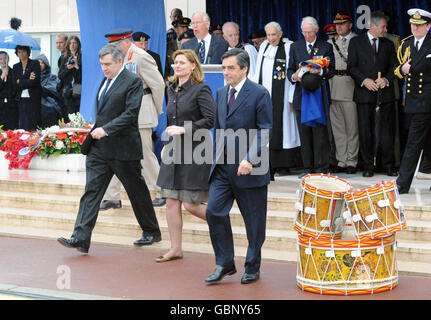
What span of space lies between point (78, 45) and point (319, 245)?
874 centimetres

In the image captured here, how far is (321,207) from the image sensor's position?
22.6ft

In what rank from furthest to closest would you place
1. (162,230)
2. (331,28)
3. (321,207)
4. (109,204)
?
(331,28), (109,204), (162,230), (321,207)

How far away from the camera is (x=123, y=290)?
693cm

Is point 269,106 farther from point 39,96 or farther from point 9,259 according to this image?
point 39,96

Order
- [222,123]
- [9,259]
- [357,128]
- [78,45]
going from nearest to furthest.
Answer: [222,123] < [9,259] < [357,128] < [78,45]

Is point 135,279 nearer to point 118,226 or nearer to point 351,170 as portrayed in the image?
point 118,226

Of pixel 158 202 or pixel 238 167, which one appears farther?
pixel 158 202

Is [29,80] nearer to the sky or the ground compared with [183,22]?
nearer to the ground

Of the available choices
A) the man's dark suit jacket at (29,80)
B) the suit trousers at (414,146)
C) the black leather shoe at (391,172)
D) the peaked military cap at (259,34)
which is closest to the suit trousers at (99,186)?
the suit trousers at (414,146)

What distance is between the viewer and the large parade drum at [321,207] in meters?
6.86

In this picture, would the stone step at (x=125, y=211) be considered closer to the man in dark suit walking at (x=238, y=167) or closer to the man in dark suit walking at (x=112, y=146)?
the man in dark suit walking at (x=112, y=146)

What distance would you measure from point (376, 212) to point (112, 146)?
308cm

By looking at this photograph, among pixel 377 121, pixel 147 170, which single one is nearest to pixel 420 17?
pixel 377 121
